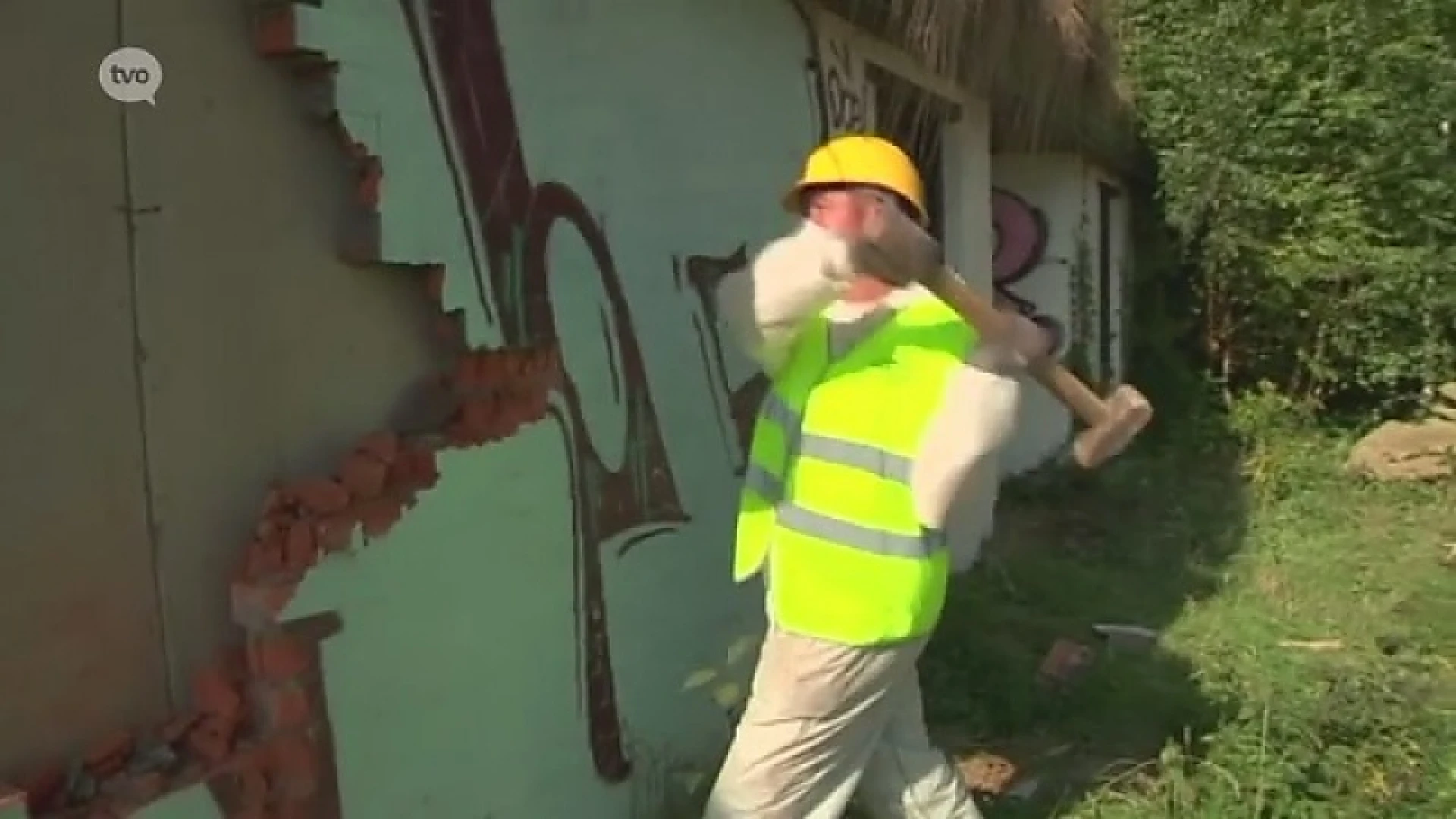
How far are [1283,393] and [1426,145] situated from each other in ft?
6.32

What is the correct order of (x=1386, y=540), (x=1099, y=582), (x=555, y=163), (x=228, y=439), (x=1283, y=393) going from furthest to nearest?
(x=1283, y=393), (x=1386, y=540), (x=1099, y=582), (x=555, y=163), (x=228, y=439)

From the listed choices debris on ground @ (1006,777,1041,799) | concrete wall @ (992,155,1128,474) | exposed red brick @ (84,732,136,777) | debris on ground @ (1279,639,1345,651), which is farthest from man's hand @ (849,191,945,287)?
concrete wall @ (992,155,1128,474)

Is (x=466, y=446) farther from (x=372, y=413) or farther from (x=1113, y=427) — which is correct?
(x=1113, y=427)

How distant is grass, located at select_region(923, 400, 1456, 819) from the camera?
4629mm

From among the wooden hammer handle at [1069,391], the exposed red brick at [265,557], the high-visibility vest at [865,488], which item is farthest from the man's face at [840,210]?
the exposed red brick at [265,557]

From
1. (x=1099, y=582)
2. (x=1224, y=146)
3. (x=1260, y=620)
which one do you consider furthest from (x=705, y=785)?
(x=1224, y=146)

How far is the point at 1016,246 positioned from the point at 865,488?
7.73 metres

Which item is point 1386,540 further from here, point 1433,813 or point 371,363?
point 371,363

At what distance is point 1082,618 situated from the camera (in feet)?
23.0

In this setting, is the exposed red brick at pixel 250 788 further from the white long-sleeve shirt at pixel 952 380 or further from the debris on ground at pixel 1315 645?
the debris on ground at pixel 1315 645

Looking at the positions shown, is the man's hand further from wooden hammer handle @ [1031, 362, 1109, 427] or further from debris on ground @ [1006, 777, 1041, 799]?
debris on ground @ [1006, 777, 1041, 799]

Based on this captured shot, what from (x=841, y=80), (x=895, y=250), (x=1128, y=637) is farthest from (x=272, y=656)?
(x=1128, y=637)

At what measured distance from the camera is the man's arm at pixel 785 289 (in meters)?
3.74

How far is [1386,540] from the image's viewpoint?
8523mm
